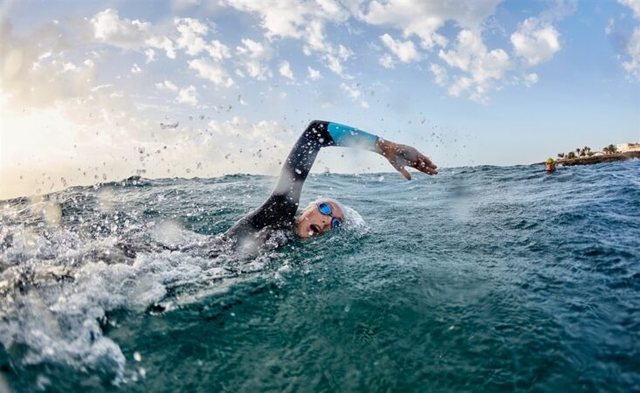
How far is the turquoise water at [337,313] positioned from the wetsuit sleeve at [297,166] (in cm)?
51

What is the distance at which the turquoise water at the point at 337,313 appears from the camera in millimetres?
3139

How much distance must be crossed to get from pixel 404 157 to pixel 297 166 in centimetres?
156

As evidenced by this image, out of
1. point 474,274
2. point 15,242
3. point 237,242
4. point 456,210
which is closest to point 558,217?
point 456,210

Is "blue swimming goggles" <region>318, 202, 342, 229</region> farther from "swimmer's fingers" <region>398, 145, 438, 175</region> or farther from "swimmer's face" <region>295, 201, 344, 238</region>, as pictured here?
"swimmer's fingers" <region>398, 145, 438, 175</region>

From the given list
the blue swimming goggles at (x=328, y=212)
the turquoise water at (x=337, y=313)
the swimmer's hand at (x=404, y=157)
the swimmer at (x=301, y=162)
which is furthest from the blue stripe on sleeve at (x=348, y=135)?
the turquoise water at (x=337, y=313)

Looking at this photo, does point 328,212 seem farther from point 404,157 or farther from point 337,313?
point 337,313

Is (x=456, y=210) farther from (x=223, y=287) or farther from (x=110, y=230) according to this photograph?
(x=110, y=230)

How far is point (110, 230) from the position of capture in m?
9.43

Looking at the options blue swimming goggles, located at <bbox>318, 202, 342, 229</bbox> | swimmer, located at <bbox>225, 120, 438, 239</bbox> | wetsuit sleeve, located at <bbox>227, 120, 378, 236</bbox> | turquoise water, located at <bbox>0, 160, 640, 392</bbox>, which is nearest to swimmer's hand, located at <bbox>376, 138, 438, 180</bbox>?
swimmer, located at <bbox>225, 120, 438, 239</bbox>

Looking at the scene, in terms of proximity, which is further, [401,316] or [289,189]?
[289,189]

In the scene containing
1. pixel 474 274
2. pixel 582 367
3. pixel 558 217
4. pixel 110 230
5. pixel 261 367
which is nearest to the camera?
pixel 582 367

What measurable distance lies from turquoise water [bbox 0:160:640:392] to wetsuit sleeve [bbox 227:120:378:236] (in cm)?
51

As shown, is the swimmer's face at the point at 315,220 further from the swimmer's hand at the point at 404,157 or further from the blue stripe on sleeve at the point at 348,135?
the swimmer's hand at the point at 404,157

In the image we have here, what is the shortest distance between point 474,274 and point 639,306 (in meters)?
1.57
